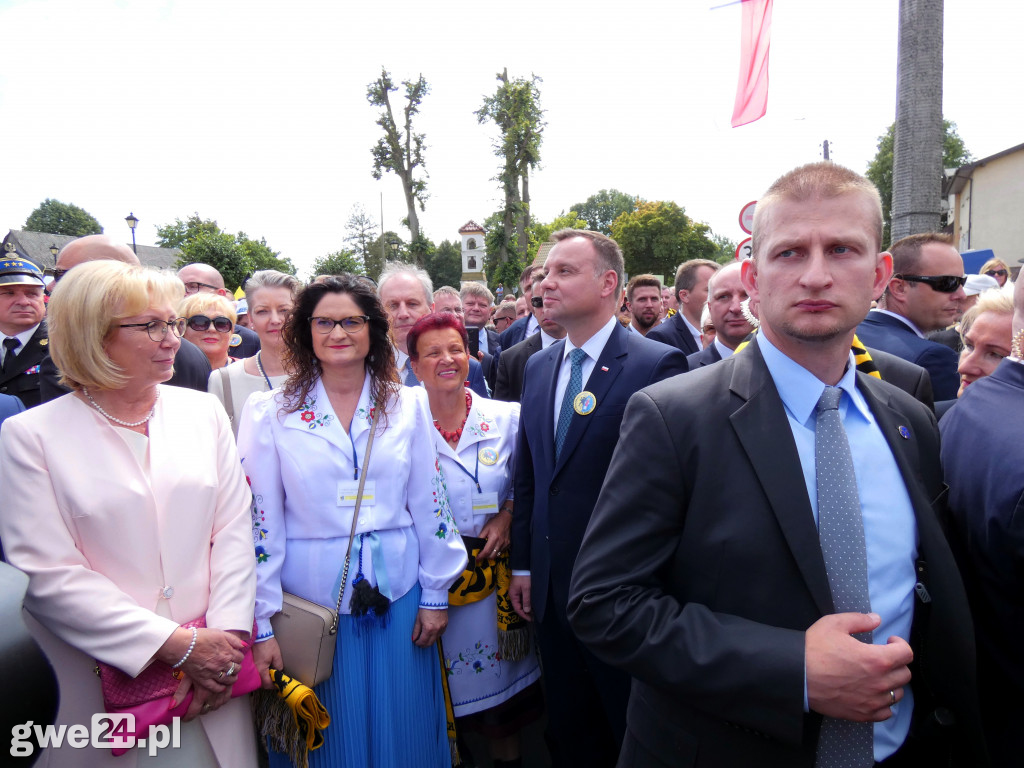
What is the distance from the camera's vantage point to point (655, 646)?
1.35 m

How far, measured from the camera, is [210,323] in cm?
456

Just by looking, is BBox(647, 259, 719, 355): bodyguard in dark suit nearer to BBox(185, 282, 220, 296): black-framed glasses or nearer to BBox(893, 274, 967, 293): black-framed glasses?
BBox(893, 274, 967, 293): black-framed glasses

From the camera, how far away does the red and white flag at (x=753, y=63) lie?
7.04 m

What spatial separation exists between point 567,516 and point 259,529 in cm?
135

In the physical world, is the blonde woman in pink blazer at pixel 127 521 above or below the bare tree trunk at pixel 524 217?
below

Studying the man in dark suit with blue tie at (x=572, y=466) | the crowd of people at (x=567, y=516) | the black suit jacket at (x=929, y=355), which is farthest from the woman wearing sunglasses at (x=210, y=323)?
the black suit jacket at (x=929, y=355)

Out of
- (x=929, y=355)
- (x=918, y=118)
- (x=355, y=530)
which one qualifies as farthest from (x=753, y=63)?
(x=355, y=530)

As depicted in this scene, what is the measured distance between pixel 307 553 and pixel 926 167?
24.4ft

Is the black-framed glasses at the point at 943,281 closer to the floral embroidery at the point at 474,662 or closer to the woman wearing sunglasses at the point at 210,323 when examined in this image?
the floral embroidery at the point at 474,662

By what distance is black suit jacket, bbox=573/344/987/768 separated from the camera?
1.30 meters

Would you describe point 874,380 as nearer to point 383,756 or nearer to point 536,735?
point 383,756

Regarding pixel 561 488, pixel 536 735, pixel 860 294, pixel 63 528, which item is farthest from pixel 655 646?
pixel 536 735

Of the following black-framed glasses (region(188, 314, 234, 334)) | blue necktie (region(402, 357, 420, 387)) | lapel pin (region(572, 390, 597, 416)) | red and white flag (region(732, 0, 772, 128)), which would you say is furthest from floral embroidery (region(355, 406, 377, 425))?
red and white flag (region(732, 0, 772, 128))

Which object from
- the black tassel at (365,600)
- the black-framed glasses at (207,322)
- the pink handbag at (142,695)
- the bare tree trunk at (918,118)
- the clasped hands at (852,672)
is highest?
the bare tree trunk at (918,118)
